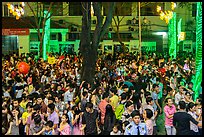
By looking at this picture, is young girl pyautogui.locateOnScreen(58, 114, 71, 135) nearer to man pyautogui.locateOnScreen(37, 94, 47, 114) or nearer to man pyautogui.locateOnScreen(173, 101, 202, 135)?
man pyautogui.locateOnScreen(37, 94, 47, 114)

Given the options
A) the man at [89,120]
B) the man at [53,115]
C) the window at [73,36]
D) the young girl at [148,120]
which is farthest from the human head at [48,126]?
the window at [73,36]

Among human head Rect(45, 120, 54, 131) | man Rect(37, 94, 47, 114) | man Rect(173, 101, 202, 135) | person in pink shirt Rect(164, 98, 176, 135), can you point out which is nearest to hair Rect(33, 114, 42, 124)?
human head Rect(45, 120, 54, 131)

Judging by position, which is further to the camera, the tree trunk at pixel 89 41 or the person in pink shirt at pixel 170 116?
the tree trunk at pixel 89 41

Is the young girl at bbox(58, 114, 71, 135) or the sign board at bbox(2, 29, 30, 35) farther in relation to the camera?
the sign board at bbox(2, 29, 30, 35)

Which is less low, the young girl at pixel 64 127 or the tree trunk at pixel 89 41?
the tree trunk at pixel 89 41

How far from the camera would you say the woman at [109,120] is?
952 centimetres

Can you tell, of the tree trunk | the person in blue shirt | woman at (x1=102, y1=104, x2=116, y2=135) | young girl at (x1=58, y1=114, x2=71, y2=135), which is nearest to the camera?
the person in blue shirt

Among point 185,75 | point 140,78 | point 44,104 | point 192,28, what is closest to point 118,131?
point 44,104

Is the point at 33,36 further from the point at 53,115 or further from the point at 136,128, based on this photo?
the point at 136,128

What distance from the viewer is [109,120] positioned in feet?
31.2

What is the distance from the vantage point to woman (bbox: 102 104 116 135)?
375 inches

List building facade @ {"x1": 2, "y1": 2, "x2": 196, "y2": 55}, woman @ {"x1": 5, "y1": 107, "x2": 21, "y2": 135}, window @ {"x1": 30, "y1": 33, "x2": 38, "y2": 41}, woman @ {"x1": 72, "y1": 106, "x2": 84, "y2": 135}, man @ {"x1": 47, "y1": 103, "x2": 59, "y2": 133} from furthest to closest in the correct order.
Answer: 1. window @ {"x1": 30, "y1": 33, "x2": 38, "y2": 41}
2. building facade @ {"x1": 2, "y1": 2, "x2": 196, "y2": 55}
3. man @ {"x1": 47, "y1": 103, "x2": 59, "y2": 133}
4. woman @ {"x1": 72, "y1": 106, "x2": 84, "y2": 135}
5. woman @ {"x1": 5, "y1": 107, "x2": 21, "y2": 135}

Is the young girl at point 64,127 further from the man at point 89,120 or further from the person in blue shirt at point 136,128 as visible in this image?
the person in blue shirt at point 136,128

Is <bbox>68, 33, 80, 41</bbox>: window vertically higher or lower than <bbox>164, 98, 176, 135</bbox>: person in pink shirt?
higher
